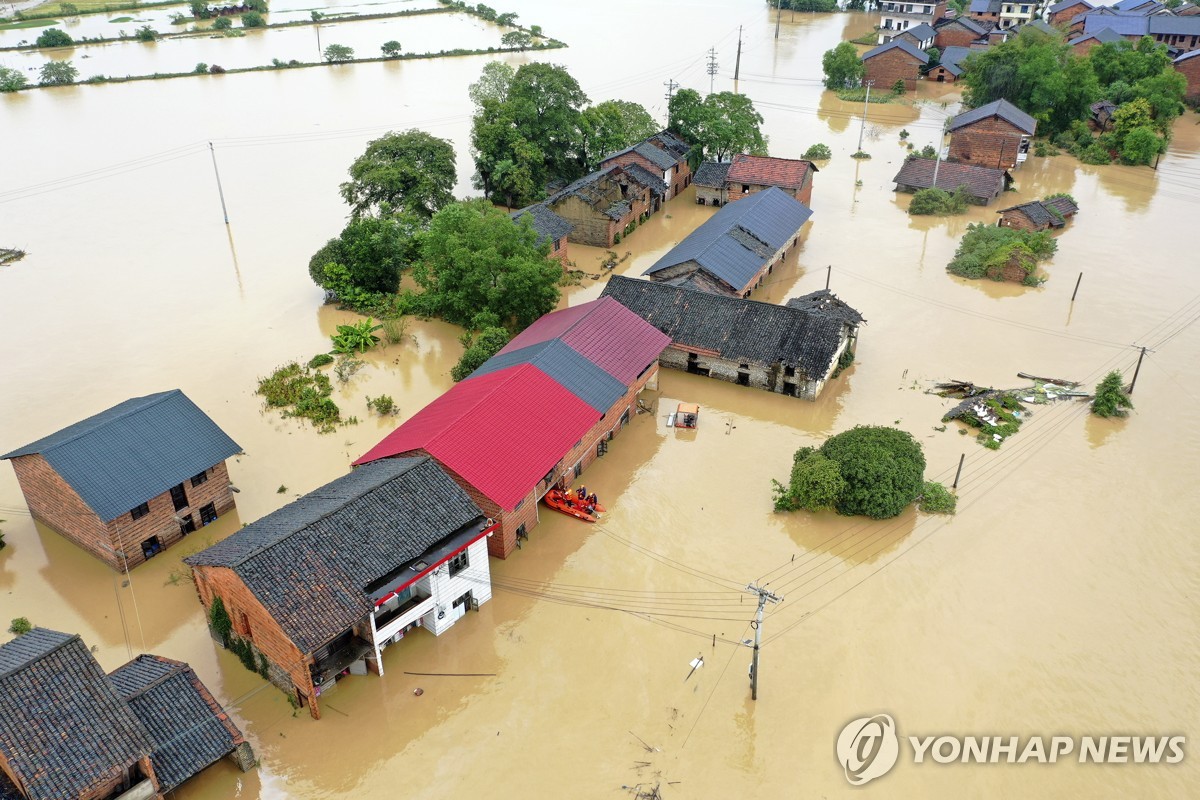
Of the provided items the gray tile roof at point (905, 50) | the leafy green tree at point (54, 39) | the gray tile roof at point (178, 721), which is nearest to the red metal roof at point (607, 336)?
the gray tile roof at point (178, 721)


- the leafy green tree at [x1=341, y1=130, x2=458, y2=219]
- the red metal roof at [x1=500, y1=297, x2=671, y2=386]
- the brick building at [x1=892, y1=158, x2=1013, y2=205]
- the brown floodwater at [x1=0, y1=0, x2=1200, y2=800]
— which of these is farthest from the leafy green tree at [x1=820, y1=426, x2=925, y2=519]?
the brick building at [x1=892, y1=158, x2=1013, y2=205]

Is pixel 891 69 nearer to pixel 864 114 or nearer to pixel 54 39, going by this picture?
pixel 864 114

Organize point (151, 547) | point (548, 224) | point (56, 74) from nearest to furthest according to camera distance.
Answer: point (151, 547)
point (548, 224)
point (56, 74)

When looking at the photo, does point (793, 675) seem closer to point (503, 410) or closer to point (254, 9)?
point (503, 410)

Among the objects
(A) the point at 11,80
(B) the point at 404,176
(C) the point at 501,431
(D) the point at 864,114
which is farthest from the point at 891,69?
(A) the point at 11,80

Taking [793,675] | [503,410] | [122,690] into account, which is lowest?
[793,675]

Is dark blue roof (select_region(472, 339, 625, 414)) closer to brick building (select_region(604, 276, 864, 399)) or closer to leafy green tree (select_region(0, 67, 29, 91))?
brick building (select_region(604, 276, 864, 399))

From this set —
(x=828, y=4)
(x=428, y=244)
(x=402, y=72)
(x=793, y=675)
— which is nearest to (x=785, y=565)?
(x=793, y=675)
